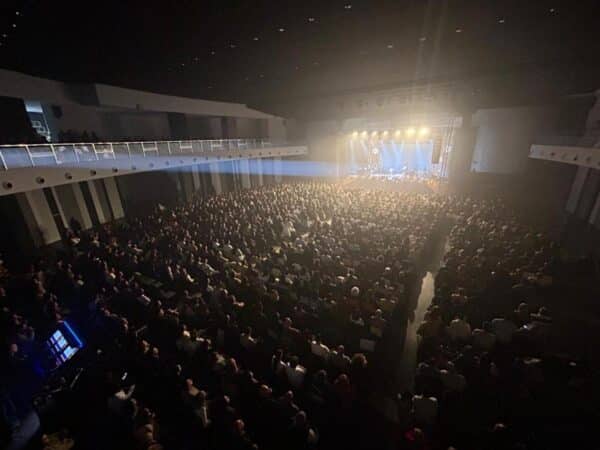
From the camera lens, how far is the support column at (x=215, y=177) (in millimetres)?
19163

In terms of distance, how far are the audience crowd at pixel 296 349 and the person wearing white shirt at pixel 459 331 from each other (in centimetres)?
2

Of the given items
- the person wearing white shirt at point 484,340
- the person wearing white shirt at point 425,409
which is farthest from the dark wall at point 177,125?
the person wearing white shirt at point 425,409

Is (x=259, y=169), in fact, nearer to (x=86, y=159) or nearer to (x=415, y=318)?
(x=86, y=159)

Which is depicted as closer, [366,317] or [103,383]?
[103,383]

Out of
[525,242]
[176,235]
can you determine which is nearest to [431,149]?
[525,242]

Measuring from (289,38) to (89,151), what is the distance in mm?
8661

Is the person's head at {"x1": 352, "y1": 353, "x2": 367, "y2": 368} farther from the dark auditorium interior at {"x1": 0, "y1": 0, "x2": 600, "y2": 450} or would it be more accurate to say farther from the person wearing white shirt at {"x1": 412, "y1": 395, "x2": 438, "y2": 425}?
the person wearing white shirt at {"x1": 412, "y1": 395, "x2": 438, "y2": 425}

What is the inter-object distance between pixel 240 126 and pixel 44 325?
2270 cm

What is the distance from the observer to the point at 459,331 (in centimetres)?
511

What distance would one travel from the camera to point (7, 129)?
1095 cm

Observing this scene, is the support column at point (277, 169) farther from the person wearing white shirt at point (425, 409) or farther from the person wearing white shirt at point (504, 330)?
the person wearing white shirt at point (425, 409)

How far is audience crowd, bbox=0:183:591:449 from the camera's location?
3896 millimetres

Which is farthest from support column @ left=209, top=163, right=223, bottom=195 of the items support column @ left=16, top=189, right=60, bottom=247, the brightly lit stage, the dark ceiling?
the brightly lit stage

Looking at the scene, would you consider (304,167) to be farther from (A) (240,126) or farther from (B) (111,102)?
(B) (111,102)
